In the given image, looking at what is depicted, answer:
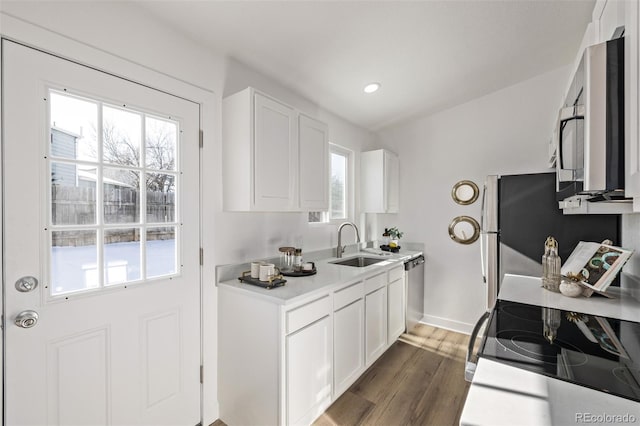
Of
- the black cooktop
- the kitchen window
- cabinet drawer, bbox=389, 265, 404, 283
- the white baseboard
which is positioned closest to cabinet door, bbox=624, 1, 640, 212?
the black cooktop

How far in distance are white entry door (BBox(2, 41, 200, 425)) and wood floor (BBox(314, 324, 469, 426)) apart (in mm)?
1069

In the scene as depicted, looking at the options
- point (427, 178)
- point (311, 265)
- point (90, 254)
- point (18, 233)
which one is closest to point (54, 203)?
point (18, 233)

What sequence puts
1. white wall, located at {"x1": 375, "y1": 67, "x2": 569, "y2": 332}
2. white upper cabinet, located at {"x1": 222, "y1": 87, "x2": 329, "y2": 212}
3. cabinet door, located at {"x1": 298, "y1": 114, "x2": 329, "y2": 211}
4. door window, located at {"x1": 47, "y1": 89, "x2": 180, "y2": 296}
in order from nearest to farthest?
door window, located at {"x1": 47, "y1": 89, "x2": 180, "y2": 296} < white upper cabinet, located at {"x1": 222, "y1": 87, "x2": 329, "y2": 212} < cabinet door, located at {"x1": 298, "y1": 114, "x2": 329, "y2": 211} < white wall, located at {"x1": 375, "y1": 67, "x2": 569, "y2": 332}

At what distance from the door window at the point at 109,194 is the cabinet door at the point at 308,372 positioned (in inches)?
34.1

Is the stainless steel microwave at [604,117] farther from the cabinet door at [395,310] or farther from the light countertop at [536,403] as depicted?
the cabinet door at [395,310]

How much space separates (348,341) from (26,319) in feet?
5.91

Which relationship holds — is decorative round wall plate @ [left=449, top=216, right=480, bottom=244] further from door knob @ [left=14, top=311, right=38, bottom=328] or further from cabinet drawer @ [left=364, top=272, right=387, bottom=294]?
door knob @ [left=14, top=311, right=38, bottom=328]

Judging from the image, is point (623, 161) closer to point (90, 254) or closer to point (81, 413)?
point (90, 254)

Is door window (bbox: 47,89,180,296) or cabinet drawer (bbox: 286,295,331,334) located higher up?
door window (bbox: 47,89,180,296)

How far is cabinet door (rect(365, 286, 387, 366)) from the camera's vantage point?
7.99 feet

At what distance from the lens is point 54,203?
51.2 inches

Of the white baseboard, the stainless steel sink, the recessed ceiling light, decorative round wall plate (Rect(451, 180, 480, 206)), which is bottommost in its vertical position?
the white baseboard

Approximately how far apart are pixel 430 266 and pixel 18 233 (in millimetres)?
3617

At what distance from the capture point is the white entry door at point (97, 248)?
47.6 inches
